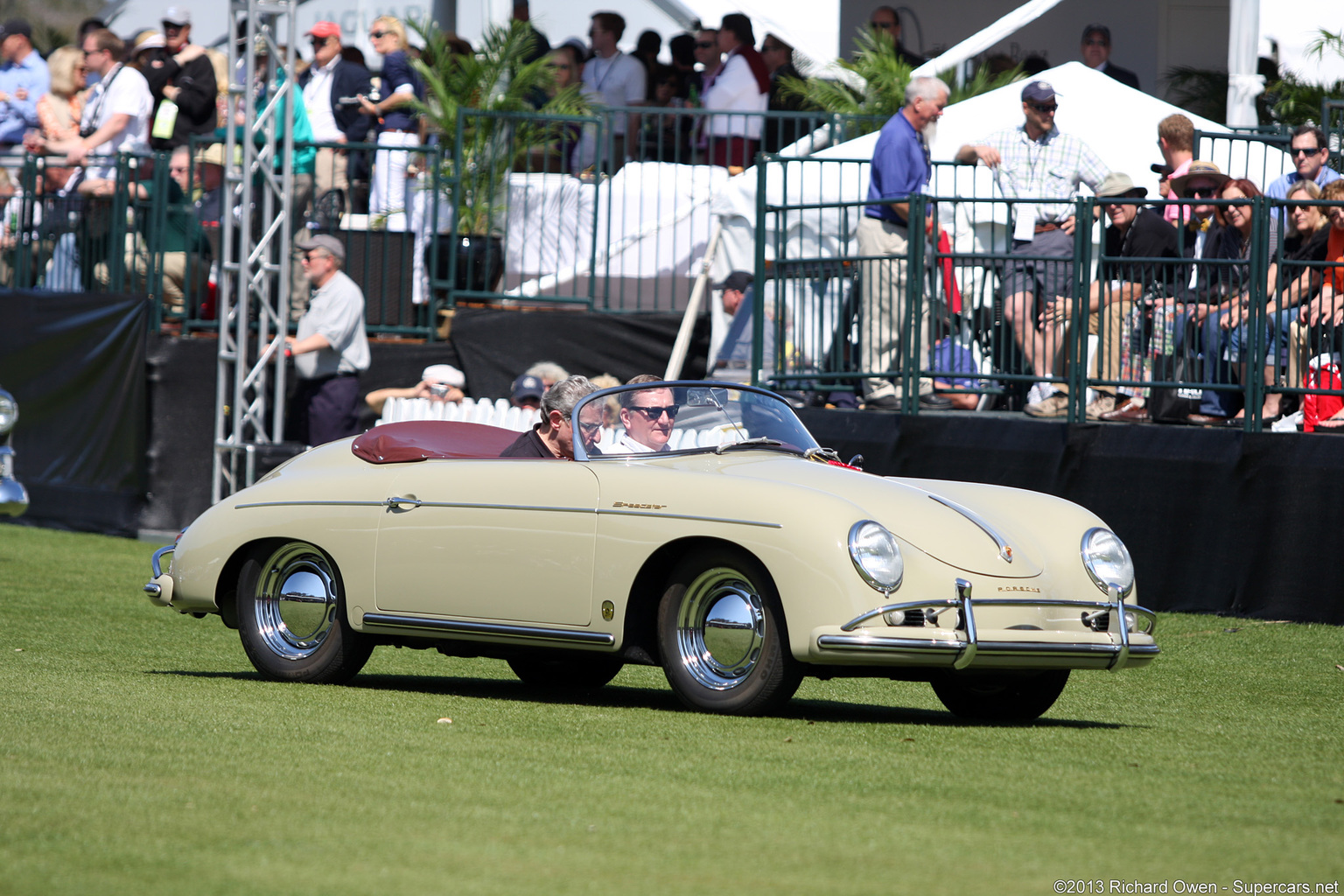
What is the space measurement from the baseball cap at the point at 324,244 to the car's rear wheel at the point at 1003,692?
873 cm

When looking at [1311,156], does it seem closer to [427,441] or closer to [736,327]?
[736,327]

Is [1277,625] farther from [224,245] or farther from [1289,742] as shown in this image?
[224,245]

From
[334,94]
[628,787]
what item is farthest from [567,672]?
[334,94]

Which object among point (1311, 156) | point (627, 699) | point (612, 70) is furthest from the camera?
point (612, 70)

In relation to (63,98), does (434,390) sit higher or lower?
lower

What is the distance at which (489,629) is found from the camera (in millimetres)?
7445

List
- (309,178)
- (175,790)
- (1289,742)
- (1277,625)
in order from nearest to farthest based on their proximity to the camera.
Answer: (175,790) → (1289,742) → (1277,625) → (309,178)

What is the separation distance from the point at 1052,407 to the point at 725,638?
567cm

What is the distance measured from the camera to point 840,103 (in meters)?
17.8

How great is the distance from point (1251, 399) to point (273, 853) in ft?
26.0

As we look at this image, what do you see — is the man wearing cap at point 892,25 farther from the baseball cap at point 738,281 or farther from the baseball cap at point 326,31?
the baseball cap at point 326,31

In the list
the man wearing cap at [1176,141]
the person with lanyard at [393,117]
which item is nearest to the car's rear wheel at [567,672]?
the man wearing cap at [1176,141]

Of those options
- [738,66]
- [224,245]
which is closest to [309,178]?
[224,245]

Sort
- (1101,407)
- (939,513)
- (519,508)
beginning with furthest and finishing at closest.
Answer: (1101,407) → (519,508) → (939,513)
